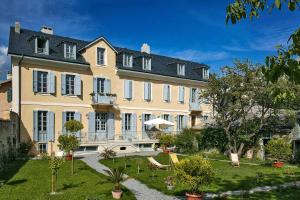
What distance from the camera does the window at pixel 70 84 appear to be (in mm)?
26734

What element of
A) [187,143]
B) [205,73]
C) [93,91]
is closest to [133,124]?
[93,91]

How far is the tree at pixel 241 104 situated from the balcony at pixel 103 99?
7.86 metres

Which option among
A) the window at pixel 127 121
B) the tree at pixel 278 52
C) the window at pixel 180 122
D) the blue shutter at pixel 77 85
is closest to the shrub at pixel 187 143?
the window at pixel 127 121

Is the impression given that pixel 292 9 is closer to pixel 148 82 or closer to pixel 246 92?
pixel 246 92

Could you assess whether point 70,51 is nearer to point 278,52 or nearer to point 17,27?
point 17,27

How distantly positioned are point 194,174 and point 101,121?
62.5 ft

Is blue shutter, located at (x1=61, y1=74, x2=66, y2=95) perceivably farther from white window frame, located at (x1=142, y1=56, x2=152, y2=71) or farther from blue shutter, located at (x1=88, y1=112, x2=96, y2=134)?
white window frame, located at (x1=142, y1=56, x2=152, y2=71)

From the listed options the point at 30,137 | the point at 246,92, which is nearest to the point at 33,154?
the point at 30,137

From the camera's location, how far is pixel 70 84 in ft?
88.2

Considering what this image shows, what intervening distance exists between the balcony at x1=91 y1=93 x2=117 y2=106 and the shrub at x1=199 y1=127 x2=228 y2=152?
318 inches

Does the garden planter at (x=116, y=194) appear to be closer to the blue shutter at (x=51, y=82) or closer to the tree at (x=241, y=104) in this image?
the tree at (x=241, y=104)

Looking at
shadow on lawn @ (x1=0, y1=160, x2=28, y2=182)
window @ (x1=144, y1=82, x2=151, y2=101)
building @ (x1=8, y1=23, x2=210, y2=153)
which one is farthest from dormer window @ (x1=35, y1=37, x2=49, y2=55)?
window @ (x1=144, y1=82, x2=151, y2=101)

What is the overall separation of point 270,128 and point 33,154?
17.2m

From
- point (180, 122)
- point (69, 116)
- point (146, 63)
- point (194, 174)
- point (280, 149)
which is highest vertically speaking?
point (146, 63)
